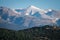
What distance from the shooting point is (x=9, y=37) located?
40938 mm

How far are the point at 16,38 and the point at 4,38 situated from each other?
2.90 metres

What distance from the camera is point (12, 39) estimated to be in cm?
4041

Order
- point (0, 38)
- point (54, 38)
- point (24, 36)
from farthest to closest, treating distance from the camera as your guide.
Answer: point (54, 38) < point (24, 36) < point (0, 38)

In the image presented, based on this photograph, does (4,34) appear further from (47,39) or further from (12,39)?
(47,39)

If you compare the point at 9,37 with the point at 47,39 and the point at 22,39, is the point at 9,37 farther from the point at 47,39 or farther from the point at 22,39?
the point at 47,39

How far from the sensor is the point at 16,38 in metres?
41.3

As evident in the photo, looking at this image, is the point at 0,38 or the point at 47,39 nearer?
the point at 0,38

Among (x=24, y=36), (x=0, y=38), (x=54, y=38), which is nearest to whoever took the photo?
(x=0, y=38)

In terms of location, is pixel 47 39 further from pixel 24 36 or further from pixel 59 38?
pixel 24 36

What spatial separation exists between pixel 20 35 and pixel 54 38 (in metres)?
16.9

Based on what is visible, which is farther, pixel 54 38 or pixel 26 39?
pixel 54 38

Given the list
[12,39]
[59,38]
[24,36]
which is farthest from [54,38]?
[12,39]

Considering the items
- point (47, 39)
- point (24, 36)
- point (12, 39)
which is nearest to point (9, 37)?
point (12, 39)

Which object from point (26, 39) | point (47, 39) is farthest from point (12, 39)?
point (47, 39)
